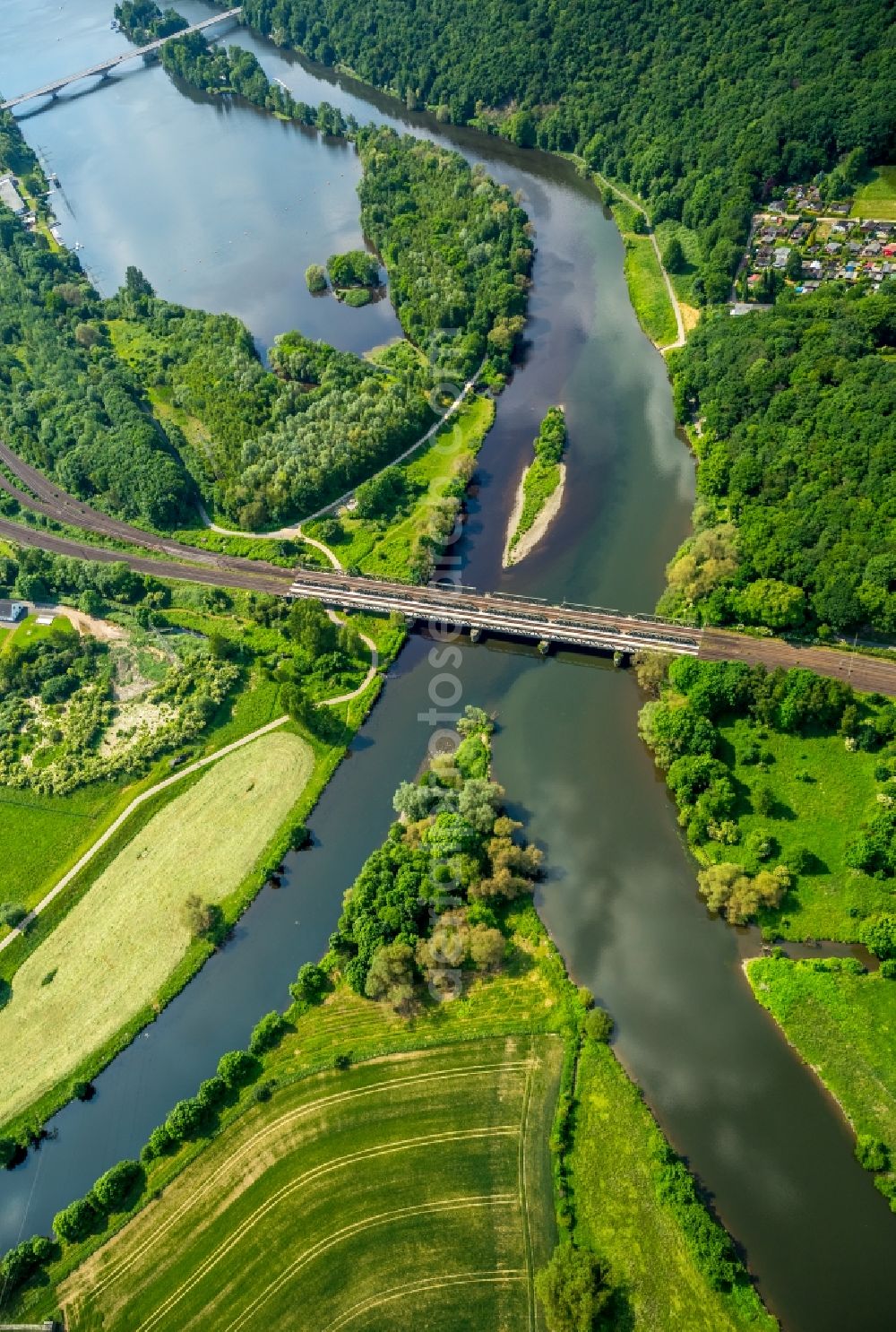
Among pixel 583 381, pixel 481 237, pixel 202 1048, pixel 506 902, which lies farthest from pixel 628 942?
pixel 481 237

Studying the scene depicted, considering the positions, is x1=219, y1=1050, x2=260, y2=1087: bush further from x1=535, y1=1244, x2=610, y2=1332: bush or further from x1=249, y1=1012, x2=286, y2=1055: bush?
x1=535, y1=1244, x2=610, y2=1332: bush

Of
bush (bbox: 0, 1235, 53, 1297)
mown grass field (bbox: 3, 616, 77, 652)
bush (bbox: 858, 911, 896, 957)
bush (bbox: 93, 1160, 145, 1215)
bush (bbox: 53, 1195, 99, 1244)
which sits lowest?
bush (bbox: 0, 1235, 53, 1297)

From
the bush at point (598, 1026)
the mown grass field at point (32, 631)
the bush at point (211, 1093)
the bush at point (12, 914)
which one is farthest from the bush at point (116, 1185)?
the mown grass field at point (32, 631)

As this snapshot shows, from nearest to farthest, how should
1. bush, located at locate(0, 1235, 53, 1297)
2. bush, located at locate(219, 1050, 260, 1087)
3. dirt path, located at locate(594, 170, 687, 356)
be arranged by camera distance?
bush, located at locate(0, 1235, 53, 1297)
bush, located at locate(219, 1050, 260, 1087)
dirt path, located at locate(594, 170, 687, 356)

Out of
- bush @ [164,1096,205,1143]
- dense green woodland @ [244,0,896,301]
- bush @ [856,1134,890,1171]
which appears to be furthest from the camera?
dense green woodland @ [244,0,896,301]

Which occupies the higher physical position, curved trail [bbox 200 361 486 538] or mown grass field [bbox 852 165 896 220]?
mown grass field [bbox 852 165 896 220]

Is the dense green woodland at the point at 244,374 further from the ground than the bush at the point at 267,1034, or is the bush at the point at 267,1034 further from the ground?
the dense green woodland at the point at 244,374

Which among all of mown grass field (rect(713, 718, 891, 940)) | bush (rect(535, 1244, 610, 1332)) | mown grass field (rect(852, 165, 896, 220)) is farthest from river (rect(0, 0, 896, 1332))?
mown grass field (rect(852, 165, 896, 220))

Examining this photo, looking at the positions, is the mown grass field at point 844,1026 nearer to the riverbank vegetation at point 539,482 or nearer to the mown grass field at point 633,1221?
the mown grass field at point 633,1221
